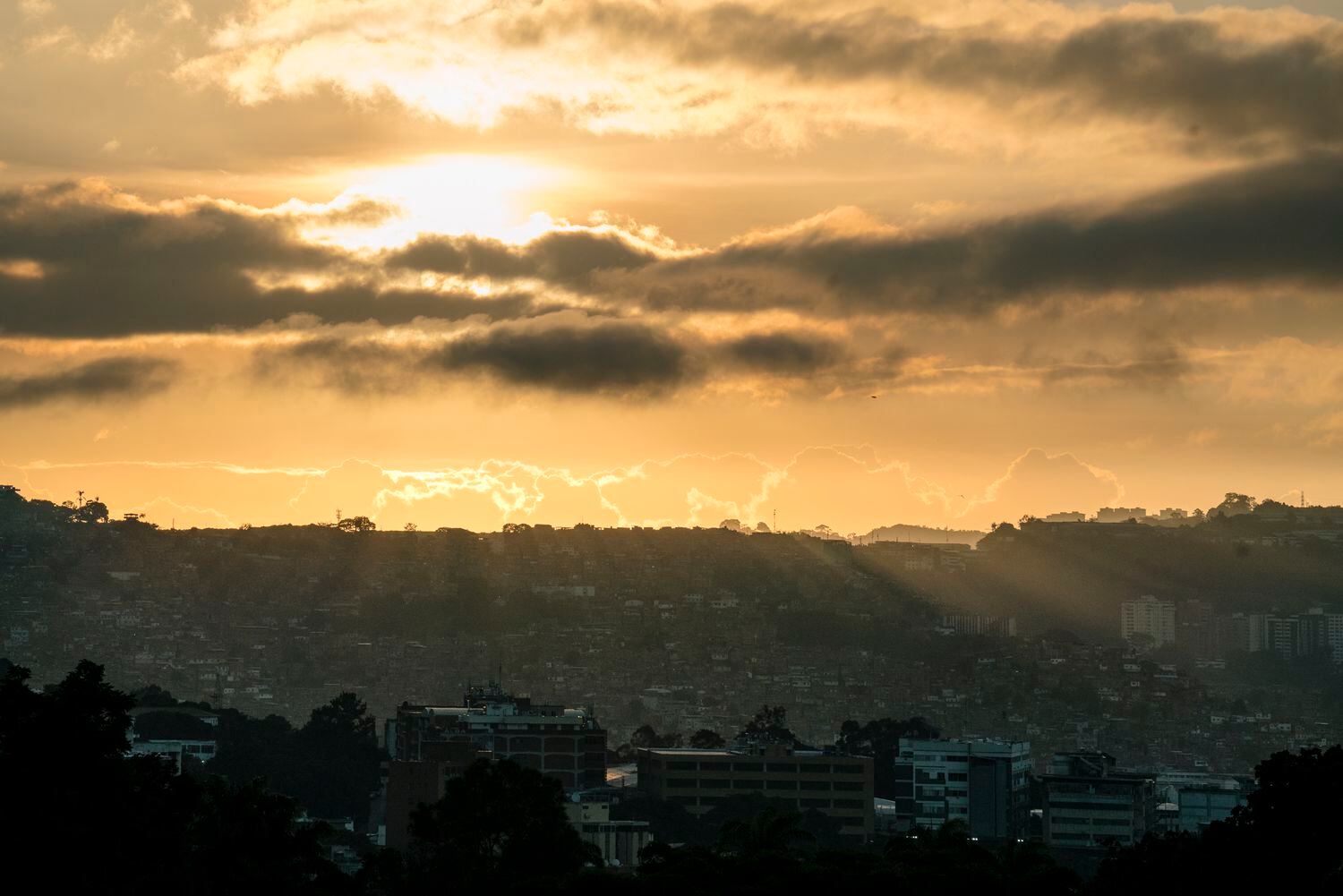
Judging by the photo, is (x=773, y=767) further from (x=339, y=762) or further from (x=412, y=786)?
(x=412, y=786)

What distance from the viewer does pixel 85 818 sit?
5838cm

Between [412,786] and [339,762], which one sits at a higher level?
[339,762]

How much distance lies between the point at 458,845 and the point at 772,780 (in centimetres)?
8643

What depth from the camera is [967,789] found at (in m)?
164

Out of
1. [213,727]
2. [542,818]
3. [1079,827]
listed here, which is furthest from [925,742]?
[542,818]

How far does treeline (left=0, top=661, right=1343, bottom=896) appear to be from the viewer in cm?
5862

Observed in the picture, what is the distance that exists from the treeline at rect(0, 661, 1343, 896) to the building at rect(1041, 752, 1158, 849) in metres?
66.1

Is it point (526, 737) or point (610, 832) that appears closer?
point (610, 832)

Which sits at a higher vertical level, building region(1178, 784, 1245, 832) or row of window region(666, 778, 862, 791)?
row of window region(666, 778, 862, 791)

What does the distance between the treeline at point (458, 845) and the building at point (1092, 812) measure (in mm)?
66082

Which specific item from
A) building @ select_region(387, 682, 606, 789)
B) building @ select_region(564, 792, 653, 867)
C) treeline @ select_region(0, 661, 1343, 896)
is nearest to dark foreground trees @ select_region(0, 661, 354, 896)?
treeline @ select_region(0, 661, 1343, 896)

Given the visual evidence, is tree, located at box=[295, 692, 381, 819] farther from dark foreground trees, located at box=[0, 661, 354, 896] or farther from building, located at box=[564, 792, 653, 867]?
dark foreground trees, located at box=[0, 661, 354, 896]

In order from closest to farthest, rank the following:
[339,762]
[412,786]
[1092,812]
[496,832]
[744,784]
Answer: [496,832], [412,786], [1092,812], [744,784], [339,762]

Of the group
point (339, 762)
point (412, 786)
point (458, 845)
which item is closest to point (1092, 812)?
point (412, 786)
